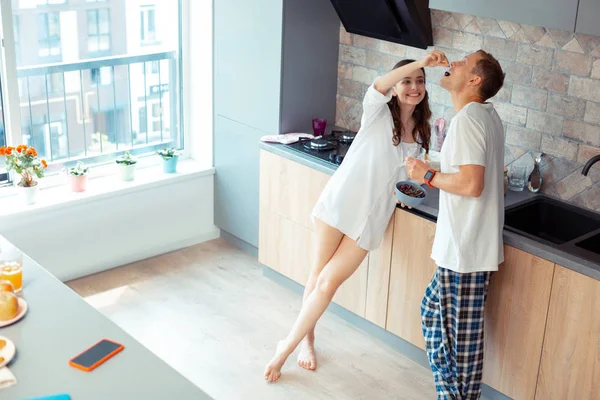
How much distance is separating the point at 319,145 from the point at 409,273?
0.87 meters

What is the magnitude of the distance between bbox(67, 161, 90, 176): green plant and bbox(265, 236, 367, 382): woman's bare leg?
1.57m

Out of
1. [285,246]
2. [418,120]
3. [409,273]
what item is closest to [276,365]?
[409,273]

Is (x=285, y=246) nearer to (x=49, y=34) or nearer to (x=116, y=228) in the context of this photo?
(x=116, y=228)

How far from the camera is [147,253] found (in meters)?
4.76

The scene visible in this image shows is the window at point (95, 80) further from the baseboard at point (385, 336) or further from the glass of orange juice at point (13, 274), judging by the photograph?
the glass of orange juice at point (13, 274)

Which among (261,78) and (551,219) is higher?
(261,78)

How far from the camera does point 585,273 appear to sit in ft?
9.74

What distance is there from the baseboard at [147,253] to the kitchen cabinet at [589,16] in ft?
9.12

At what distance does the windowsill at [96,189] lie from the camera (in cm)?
416

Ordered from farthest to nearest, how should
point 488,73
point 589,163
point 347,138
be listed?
point 347,138 < point 589,163 < point 488,73

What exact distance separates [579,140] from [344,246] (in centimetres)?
114

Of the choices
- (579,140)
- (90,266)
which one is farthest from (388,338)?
(90,266)

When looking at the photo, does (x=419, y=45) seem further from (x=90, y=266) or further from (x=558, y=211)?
(x=90, y=266)

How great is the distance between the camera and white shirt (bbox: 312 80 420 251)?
11.1 feet
